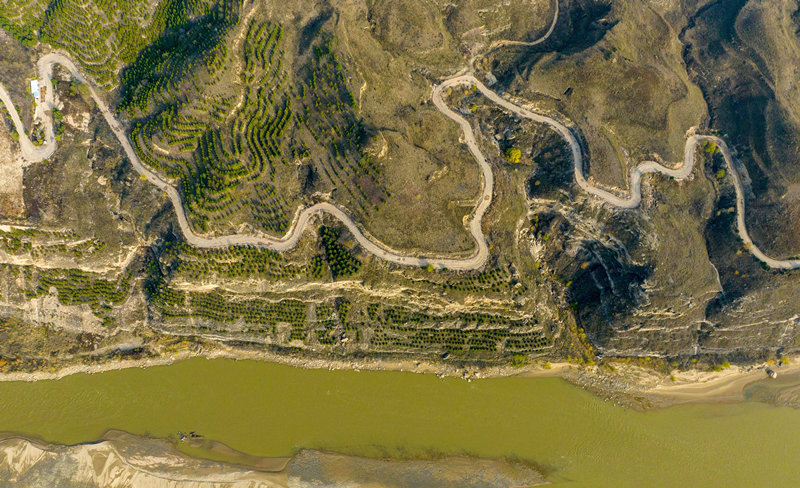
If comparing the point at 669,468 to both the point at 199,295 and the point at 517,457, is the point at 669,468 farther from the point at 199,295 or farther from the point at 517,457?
the point at 199,295

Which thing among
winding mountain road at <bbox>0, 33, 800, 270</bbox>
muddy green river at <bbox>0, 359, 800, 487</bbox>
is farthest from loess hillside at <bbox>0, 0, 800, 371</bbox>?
muddy green river at <bbox>0, 359, 800, 487</bbox>

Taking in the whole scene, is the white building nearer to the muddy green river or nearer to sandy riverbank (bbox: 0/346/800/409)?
sandy riverbank (bbox: 0/346/800/409)

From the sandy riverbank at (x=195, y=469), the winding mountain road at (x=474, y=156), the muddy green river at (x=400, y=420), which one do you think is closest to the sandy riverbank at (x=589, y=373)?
A: the muddy green river at (x=400, y=420)

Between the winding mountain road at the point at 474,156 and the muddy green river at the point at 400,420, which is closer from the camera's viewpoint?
the winding mountain road at the point at 474,156

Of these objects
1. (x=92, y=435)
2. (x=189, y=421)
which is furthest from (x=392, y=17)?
(x=92, y=435)

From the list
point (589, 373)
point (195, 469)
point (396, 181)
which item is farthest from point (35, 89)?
point (589, 373)

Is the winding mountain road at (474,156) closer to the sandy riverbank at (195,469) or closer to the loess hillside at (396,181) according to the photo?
the loess hillside at (396,181)
